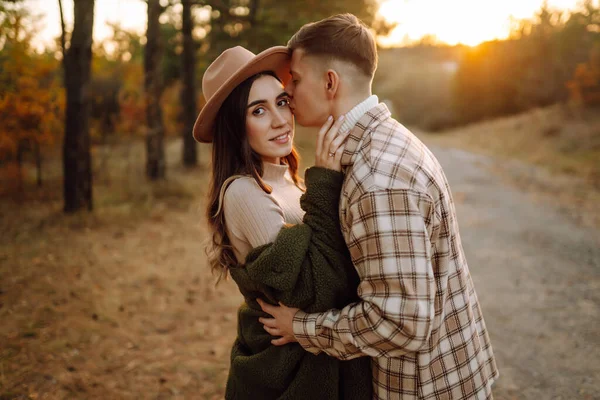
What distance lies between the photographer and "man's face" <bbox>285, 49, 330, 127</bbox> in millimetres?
1882

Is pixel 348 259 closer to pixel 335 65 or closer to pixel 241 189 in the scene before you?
pixel 241 189

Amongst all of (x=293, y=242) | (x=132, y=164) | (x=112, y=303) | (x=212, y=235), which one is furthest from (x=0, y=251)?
(x=132, y=164)

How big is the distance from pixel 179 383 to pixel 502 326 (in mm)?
2989

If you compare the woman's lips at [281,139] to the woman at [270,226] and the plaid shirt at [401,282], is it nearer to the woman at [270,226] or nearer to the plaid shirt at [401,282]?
the woman at [270,226]

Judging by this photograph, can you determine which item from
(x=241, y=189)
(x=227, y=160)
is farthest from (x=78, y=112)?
(x=241, y=189)

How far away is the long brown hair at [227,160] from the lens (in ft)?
7.12

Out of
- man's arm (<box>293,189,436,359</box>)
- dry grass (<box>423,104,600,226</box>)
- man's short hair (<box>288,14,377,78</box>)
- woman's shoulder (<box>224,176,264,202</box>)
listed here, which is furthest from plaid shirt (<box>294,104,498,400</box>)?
dry grass (<box>423,104,600,226</box>)

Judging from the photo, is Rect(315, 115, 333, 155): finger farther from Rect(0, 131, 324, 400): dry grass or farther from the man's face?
Rect(0, 131, 324, 400): dry grass

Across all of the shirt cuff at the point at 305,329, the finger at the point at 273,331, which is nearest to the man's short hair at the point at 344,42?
the shirt cuff at the point at 305,329

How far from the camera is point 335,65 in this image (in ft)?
6.01

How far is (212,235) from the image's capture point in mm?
2201

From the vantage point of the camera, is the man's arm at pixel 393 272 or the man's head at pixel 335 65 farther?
the man's head at pixel 335 65

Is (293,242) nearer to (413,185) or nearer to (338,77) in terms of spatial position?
(413,185)

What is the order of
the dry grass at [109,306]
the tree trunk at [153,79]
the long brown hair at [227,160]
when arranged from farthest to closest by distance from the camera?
the tree trunk at [153,79], the dry grass at [109,306], the long brown hair at [227,160]
